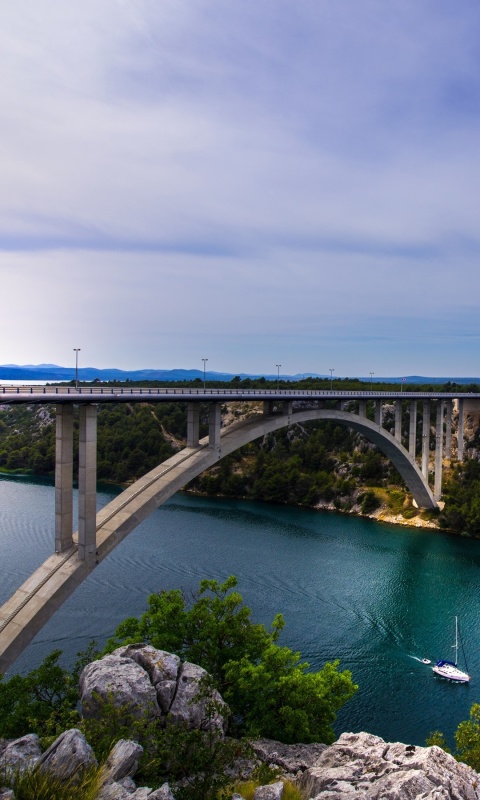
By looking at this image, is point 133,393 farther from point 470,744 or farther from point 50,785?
point 470,744

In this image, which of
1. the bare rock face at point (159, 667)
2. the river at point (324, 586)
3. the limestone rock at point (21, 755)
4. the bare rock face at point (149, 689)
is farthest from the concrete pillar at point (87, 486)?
the limestone rock at point (21, 755)

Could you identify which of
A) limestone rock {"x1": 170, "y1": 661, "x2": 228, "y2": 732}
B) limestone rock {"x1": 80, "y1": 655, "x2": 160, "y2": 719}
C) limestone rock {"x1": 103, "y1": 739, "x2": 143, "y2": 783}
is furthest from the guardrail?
limestone rock {"x1": 103, "y1": 739, "x2": 143, "y2": 783}

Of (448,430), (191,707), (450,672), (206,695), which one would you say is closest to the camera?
(206,695)

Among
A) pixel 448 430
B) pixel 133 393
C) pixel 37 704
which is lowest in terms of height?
pixel 37 704

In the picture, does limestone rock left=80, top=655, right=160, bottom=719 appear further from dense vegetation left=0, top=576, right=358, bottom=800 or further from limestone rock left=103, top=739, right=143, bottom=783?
limestone rock left=103, top=739, right=143, bottom=783

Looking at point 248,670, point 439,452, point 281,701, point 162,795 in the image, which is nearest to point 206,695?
point 248,670

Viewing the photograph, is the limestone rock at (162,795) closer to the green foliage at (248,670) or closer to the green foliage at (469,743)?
the green foliage at (248,670)
